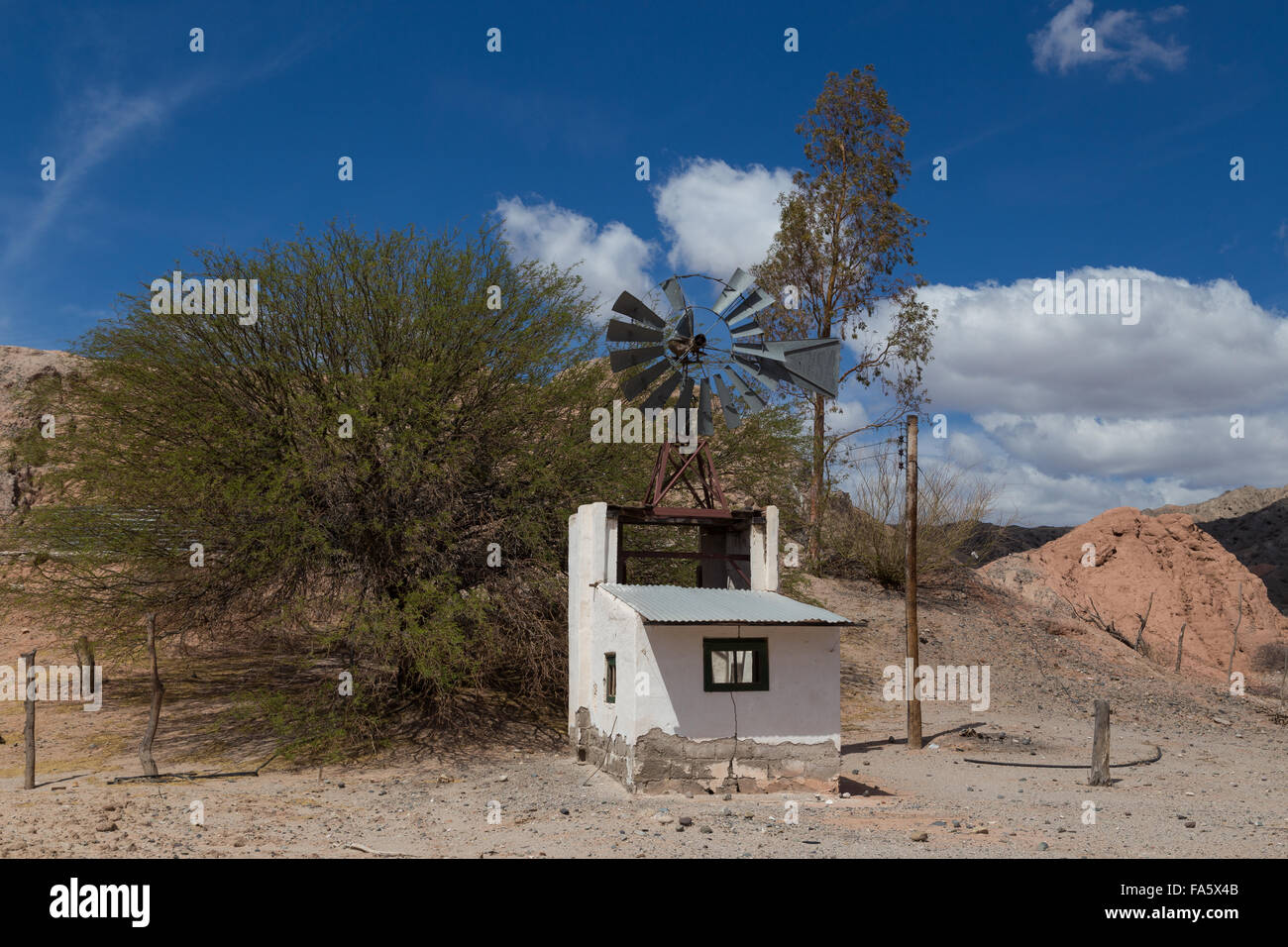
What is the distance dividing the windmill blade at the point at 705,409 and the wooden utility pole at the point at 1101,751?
7.06m

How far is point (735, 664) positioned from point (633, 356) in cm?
512

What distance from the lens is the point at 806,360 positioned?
15.6 metres

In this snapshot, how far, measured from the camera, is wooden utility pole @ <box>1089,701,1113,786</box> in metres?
14.6

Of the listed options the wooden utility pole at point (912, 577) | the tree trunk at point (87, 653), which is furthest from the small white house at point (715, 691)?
the tree trunk at point (87, 653)

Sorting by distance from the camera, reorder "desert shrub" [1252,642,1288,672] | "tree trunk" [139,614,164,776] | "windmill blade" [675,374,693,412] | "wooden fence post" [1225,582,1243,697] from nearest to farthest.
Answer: "tree trunk" [139,614,164,776] < "windmill blade" [675,374,693,412] < "wooden fence post" [1225,582,1243,697] < "desert shrub" [1252,642,1288,672]

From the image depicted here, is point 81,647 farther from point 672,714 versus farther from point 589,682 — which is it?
point 672,714

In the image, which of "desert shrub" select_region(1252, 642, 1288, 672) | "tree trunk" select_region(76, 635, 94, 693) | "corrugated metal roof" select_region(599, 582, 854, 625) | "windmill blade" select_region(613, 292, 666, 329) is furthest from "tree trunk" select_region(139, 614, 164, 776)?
"desert shrub" select_region(1252, 642, 1288, 672)

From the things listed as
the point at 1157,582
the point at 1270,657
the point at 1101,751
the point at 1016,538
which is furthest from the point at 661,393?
the point at 1016,538

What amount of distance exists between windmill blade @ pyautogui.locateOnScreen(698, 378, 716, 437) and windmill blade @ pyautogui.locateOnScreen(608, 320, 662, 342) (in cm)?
104

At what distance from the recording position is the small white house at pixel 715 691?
1338cm

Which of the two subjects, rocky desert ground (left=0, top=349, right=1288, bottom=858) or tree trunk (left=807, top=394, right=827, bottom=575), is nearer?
rocky desert ground (left=0, top=349, right=1288, bottom=858)

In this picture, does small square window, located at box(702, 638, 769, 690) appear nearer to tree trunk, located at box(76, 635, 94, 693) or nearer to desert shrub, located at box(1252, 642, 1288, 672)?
tree trunk, located at box(76, 635, 94, 693)
